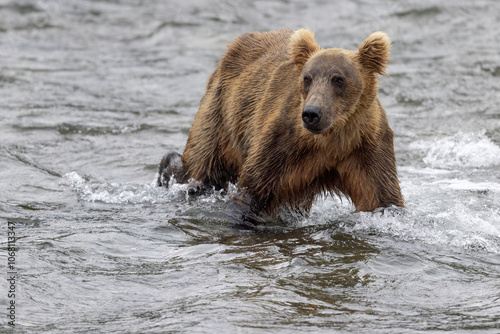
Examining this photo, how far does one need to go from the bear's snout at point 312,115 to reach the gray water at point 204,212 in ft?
3.25

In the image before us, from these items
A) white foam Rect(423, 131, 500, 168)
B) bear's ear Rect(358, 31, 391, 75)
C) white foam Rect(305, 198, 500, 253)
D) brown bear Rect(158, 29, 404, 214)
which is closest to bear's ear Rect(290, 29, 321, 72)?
brown bear Rect(158, 29, 404, 214)

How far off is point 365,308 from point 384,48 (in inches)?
83.7

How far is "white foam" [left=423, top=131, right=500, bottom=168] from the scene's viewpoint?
927 centimetres

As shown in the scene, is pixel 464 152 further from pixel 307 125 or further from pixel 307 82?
pixel 307 125

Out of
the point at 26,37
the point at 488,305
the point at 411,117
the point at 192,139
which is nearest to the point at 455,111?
the point at 411,117

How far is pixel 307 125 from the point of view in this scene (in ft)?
19.3

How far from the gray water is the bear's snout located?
3.25ft

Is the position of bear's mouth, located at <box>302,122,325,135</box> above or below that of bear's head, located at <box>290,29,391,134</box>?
below

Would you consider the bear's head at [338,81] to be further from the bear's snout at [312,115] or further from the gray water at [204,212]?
the gray water at [204,212]

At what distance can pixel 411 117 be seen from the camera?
37.2 feet

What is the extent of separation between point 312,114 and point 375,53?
79 centimetres

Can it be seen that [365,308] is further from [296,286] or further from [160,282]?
[160,282]

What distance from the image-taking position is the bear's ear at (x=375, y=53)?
6.17 meters

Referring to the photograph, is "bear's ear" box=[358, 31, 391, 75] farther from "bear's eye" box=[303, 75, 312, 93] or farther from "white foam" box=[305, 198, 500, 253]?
"white foam" box=[305, 198, 500, 253]
